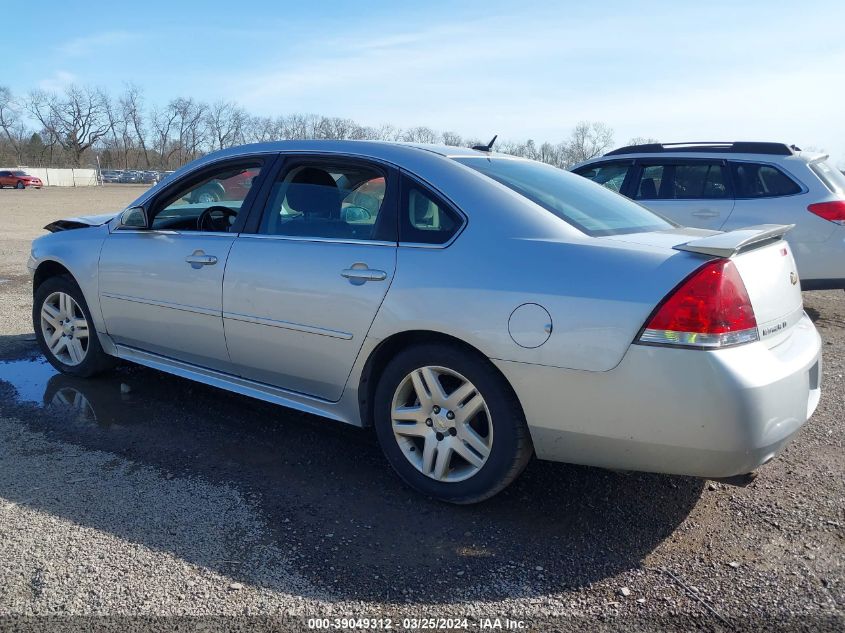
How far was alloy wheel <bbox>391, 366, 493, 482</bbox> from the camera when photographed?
3.15 m

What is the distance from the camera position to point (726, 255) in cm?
270

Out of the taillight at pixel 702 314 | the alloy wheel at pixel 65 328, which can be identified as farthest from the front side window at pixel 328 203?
the alloy wheel at pixel 65 328

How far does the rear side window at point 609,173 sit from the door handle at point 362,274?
520cm

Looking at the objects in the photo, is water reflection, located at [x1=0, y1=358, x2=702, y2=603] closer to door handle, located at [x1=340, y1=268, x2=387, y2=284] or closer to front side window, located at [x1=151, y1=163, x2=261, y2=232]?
door handle, located at [x1=340, y1=268, x2=387, y2=284]

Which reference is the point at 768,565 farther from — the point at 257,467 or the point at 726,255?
the point at 257,467

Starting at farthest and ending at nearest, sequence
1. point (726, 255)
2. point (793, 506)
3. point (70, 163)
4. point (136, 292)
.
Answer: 1. point (70, 163)
2. point (136, 292)
3. point (793, 506)
4. point (726, 255)

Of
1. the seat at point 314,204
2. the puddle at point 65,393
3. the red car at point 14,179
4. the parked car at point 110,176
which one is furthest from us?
the parked car at point 110,176

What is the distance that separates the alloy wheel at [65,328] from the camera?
4980 mm

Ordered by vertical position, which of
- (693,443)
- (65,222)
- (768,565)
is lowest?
(768,565)

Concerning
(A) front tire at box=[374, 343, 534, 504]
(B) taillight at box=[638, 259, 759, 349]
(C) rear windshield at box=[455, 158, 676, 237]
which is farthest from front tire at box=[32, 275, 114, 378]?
(B) taillight at box=[638, 259, 759, 349]

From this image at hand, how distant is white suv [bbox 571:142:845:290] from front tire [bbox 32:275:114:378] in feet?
16.0

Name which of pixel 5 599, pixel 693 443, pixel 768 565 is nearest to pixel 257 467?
pixel 5 599

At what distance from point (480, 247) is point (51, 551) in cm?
213

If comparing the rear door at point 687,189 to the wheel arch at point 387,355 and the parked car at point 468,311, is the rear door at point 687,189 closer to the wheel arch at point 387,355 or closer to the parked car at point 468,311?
the parked car at point 468,311
